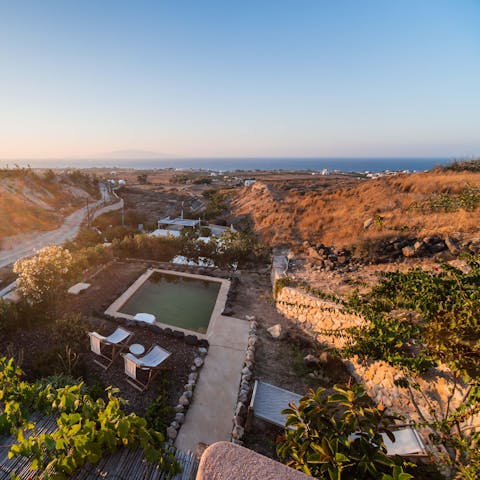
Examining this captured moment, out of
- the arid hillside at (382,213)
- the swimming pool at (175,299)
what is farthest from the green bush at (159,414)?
the arid hillside at (382,213)

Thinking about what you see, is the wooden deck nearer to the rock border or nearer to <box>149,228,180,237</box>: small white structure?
the rock border

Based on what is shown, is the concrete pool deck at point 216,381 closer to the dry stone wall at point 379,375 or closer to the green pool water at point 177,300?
the green pool water at point 177,300

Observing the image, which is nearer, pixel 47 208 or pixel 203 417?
pixel 203 417

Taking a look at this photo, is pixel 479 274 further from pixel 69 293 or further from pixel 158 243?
pixel 158 243

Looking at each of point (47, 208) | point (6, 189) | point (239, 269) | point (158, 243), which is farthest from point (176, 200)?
point (239, 269)

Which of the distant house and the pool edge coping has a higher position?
the distant house

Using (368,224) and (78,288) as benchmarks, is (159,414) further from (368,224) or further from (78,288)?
(368,224)

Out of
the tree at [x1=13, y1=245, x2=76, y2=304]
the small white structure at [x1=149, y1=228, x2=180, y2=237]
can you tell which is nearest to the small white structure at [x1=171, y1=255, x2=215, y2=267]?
the small white structure at [x1=149, y1=228, x2=180, y2=237]
